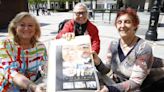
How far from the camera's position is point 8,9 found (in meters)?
18.8

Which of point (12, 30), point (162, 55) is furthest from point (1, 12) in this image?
point (12, 30)

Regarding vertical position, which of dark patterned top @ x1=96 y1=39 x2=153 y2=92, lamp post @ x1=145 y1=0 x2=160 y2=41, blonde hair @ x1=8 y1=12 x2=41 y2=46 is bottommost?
lamp post @ x1=145 y1=0 x2=160 y2=41

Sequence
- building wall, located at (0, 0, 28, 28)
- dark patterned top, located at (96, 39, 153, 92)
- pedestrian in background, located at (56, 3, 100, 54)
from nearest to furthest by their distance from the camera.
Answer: dark patterned top, located at (96, 39, 153, 92)
pedestrian in background, located at (56, 3, 100, 54)
building wall, located at (0, 0, 28, 28)

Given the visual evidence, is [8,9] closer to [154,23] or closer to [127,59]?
[154,23]

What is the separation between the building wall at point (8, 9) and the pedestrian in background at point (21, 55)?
15.8 m

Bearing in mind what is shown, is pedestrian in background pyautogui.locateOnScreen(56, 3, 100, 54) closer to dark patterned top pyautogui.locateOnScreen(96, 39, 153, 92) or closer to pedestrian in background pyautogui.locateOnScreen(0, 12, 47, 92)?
pedestrian in background pyautogui.locateOnScreen(0, 12, 47, 92)

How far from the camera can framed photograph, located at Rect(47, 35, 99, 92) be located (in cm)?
162

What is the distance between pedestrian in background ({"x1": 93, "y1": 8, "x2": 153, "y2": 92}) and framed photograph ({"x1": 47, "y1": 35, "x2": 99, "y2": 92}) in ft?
0.55

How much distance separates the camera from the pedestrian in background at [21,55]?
6.81 feet

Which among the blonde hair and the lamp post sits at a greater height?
the blonde hair

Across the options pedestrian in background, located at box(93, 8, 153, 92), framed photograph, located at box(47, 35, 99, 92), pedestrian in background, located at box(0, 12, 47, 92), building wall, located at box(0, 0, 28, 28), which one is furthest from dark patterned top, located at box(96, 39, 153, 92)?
building wall, located at box(0, 0, 28, 28)

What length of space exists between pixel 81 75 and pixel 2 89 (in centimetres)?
88

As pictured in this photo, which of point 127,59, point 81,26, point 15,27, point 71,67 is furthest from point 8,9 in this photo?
point 71,67

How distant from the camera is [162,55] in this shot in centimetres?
758
